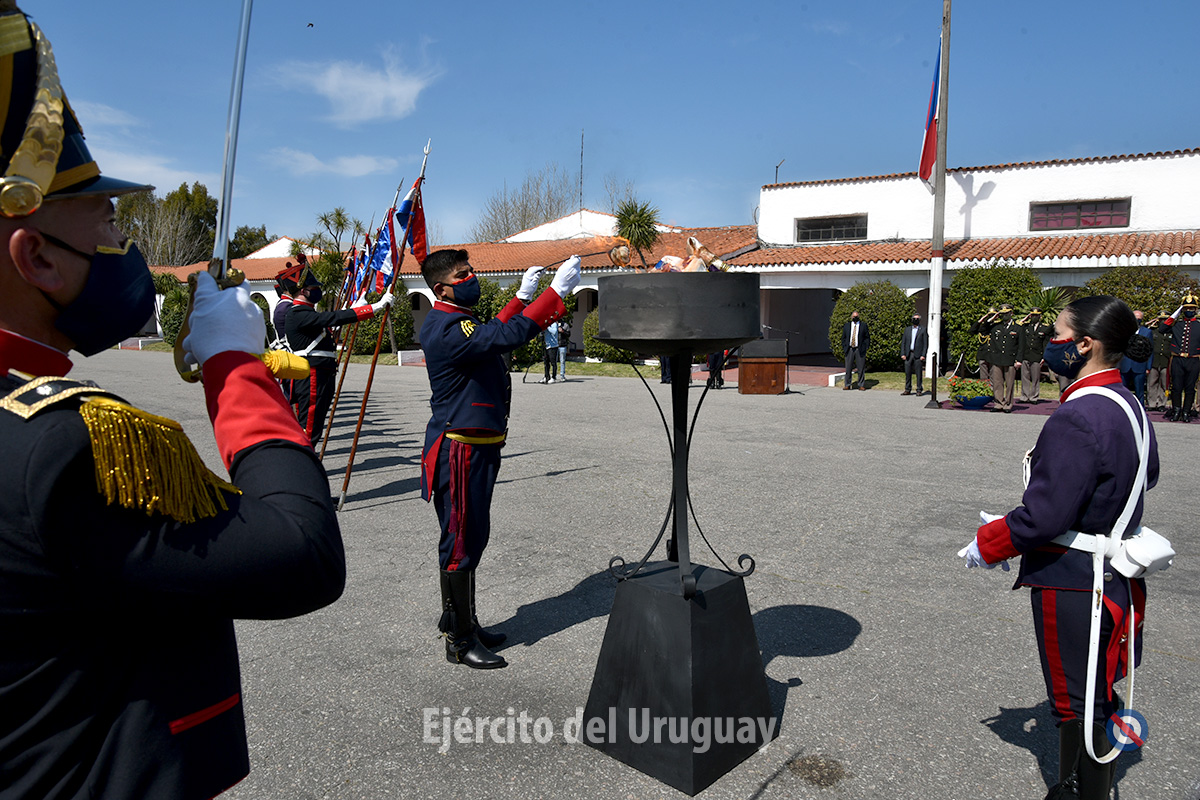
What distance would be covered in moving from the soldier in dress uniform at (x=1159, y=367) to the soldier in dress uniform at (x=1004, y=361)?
215 cm

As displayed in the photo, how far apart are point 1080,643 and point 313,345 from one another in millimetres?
7653

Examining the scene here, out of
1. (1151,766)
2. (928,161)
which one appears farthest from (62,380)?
(928,161)

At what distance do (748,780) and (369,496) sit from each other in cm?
537

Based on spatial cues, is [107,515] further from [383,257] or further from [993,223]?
[993,223]

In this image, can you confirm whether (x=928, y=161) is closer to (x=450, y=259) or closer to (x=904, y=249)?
(x=904, y=249)

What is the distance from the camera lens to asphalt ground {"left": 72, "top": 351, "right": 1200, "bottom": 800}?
300 cm

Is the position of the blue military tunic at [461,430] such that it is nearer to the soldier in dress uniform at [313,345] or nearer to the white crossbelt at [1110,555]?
the white crossbelt at [1110,555]

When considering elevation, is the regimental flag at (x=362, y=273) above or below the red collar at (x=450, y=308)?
above

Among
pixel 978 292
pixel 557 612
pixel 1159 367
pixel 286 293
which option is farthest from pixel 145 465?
pixel 978 292

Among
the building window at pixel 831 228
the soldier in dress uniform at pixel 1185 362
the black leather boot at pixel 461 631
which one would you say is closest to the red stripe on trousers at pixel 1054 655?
the black leather boot at pixel 461 631

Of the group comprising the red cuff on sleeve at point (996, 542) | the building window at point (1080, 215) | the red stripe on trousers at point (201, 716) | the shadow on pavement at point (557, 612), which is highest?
the building window at point (1080, 215)

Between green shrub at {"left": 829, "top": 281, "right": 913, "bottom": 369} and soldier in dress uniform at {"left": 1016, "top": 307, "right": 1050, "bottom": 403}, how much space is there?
5.59 metres

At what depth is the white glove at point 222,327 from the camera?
50.9 inches

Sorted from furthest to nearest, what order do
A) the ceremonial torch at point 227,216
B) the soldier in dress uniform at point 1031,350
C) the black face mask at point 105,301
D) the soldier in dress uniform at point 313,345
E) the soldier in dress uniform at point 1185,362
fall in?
the soldier in dress uniform at point 1031,350, the soldier in dress uniform at point 1185,362, the soldier in dress uniform at point 313,345, the ceremonial torch at point 227,216, the black face mask at point 105,301
